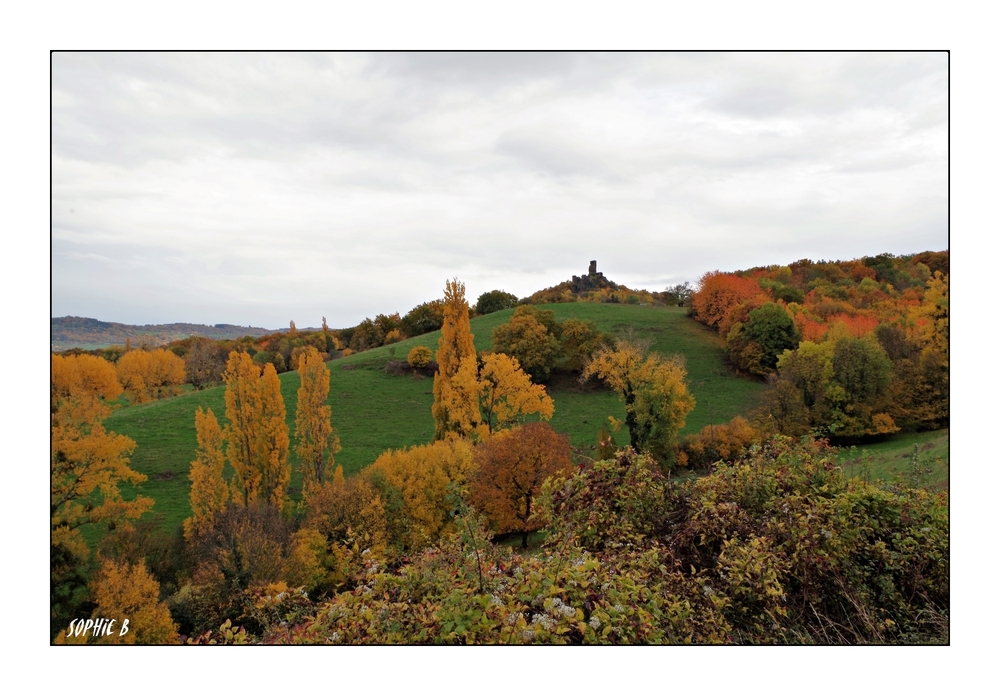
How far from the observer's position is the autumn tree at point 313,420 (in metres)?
14.6

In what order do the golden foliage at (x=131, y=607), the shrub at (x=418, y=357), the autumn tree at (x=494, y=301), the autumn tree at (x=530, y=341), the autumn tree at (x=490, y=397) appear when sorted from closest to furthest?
the golden foliage at (x=131, y=607) → the autumn tree at (x=494, y=301) → the autumn tree at (x=490, y=397) → the autumn tree at (x=530, y=341) → the shrub at (x=418, y=357)

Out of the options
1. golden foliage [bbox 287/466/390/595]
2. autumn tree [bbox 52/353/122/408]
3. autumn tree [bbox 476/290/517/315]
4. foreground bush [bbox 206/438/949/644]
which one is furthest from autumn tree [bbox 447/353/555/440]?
foreground bush [bbox 206/438/949/644]

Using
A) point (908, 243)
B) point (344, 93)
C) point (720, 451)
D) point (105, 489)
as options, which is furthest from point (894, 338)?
point (105, 489)

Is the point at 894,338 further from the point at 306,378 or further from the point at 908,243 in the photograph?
the point at 306,378

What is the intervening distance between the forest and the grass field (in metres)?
0.10

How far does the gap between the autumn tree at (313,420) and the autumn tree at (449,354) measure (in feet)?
10.9

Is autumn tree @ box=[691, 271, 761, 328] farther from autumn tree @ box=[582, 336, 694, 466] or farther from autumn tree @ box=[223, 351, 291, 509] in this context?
autumn tree @ box=[223, 351, 291, 509]

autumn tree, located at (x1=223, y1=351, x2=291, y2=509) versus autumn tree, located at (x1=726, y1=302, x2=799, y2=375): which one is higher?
autumn tree, located at (x1=726, y1=302, x2=799, y2=375)

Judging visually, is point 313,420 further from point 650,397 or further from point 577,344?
point 650,397

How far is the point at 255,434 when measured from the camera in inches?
514

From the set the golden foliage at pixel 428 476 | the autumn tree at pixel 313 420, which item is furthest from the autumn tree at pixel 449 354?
the autumn tree at pixel 313 420

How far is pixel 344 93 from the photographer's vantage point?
24.1 feet

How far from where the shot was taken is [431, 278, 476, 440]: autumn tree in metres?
13.6

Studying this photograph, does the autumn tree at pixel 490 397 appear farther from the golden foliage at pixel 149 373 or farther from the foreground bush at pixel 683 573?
the foreground bush at pixel 683 573
